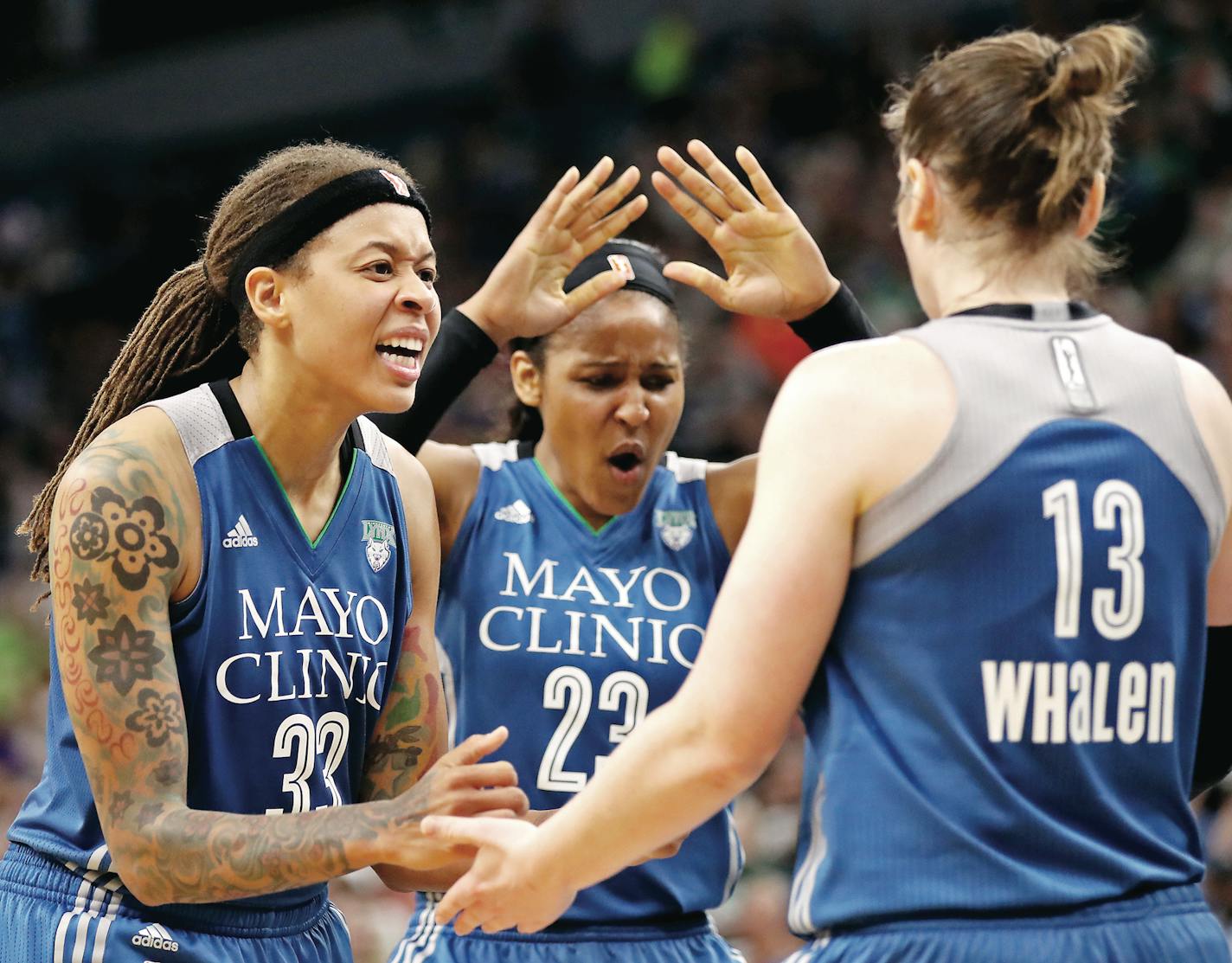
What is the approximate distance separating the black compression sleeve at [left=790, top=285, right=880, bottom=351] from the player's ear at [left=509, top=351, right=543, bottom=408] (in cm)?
71

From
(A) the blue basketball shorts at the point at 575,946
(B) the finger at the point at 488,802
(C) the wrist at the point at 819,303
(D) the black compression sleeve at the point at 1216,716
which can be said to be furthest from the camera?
(C) the wrist at the point at 819,303

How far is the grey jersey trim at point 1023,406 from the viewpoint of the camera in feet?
7.97

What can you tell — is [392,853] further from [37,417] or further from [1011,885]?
[37,417]

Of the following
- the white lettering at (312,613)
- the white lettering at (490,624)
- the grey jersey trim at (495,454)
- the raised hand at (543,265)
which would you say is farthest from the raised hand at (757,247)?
the white lettering at (312,613)

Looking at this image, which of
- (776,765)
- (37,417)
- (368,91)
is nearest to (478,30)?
(368,91)

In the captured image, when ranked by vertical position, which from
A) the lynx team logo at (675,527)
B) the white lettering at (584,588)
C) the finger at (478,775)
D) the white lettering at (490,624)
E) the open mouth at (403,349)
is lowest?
the finger at (478,775)

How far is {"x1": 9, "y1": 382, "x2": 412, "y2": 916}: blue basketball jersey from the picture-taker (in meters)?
3.26

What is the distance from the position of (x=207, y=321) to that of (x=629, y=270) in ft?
3.96

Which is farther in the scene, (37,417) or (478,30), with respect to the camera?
(478,30)

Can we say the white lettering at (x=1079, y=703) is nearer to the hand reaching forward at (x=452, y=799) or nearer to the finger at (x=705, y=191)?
the hand reaching forward at (x=452, y=799)

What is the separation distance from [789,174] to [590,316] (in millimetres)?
7385

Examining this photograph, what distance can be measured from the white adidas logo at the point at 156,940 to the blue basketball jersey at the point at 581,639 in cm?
104

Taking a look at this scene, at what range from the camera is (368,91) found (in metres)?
14.1

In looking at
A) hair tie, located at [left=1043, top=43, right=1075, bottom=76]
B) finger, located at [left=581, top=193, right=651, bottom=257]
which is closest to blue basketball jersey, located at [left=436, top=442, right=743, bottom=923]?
finger, located at [left=581, top=193, right=651, bottom=257]
